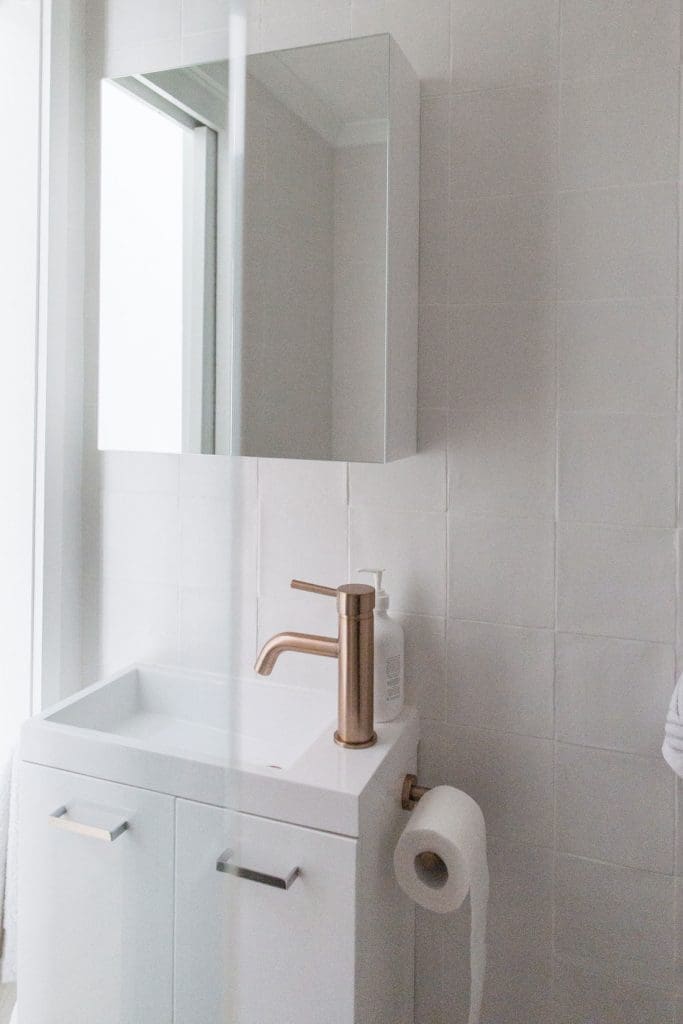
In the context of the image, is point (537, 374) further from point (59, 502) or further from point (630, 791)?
point (59, 502)

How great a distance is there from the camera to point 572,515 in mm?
1142

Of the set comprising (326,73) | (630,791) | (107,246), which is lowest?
(630,791)

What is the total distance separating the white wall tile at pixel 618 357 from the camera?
3.54 ft

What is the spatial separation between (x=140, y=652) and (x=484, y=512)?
0.80 metres

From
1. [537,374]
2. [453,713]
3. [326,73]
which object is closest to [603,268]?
[537,374]

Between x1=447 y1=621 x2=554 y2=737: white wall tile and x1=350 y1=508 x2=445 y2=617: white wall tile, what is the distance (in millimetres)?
69

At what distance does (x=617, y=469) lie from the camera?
3.65 feet

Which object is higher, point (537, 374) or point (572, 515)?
point (537, 374)

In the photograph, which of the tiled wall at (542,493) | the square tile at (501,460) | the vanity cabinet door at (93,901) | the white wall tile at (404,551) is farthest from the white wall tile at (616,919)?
the vanity cabinet door at (93,901)

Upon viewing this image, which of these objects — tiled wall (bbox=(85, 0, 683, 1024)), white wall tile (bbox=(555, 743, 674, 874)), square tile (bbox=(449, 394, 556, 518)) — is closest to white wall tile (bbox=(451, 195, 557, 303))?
tiled wall (bbox=(85, 0, 683, 1024))

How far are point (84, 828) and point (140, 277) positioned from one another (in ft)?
1.10

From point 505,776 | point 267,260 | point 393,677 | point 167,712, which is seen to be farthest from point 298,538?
point 167,712

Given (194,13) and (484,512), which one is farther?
(484,512)

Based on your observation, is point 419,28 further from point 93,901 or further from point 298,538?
point 93,901
